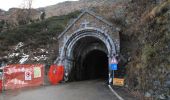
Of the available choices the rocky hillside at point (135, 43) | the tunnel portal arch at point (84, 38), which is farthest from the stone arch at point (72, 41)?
the rocky hillside at point (135, 43)

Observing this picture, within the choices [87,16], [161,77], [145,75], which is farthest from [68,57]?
[161,77]

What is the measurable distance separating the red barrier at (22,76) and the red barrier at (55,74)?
1.96 m

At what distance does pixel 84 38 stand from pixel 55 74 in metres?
5.57

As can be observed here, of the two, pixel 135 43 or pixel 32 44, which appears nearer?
pixel 135 43

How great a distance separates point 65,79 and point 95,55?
9897mm

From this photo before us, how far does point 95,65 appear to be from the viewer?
39.6 m

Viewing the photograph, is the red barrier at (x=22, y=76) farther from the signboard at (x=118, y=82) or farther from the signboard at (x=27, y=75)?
the signboard at (x=118, y=82)

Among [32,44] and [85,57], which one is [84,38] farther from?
[32,44]

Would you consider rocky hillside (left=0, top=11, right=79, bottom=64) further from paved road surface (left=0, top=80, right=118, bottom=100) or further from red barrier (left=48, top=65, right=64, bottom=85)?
paved road surface (left=0, top=80, right=118, bottom=100)

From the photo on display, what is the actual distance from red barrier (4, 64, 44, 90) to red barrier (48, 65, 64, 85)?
196 cm

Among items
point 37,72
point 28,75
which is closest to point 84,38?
point 37,72

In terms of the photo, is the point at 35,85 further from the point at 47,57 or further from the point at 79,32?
the point at 47,57

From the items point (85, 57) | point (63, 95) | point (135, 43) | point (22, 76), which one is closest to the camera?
point (63, 95)

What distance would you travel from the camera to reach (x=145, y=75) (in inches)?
637
